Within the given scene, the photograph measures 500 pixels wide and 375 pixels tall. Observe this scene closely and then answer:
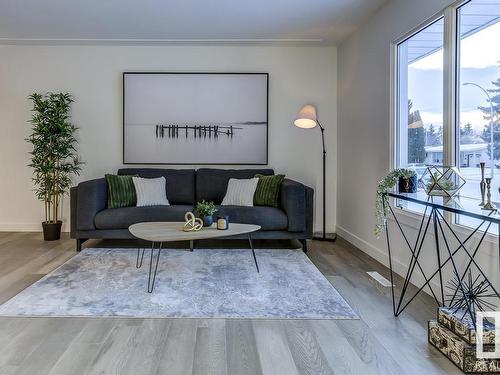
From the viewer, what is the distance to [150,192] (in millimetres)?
4340

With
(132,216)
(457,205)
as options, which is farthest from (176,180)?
(457,205)

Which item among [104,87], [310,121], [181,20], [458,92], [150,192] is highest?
[181,20]

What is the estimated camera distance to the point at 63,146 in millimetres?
4699

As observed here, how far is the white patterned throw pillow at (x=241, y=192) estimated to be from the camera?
4293 mm

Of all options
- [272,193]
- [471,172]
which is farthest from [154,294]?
[471,172]

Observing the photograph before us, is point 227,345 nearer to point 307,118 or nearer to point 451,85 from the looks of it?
point 451,85

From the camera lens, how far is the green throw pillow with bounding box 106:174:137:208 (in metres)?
4.22

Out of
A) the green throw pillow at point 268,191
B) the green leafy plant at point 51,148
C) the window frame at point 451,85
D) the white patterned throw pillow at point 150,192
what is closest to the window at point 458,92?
the window frame at point 451,85

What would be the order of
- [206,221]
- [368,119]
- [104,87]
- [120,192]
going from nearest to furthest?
[206,221] → [368,119] → [120,192] → [104,87]

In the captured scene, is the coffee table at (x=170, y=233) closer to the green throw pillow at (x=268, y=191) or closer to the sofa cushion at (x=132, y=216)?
the sofa cushion at (x=132, y=216)

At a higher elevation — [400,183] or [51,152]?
[51,152]

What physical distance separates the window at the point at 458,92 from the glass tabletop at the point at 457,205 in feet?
0.98

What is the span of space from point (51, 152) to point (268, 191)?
8.88 feet

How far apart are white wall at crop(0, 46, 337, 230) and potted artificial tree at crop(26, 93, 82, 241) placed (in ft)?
0.84
